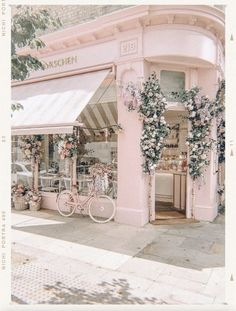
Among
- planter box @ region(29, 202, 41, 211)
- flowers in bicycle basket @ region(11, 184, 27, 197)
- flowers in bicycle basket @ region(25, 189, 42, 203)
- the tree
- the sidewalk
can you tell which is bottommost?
the sidewalk

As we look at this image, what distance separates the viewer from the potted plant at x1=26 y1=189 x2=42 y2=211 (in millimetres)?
8955

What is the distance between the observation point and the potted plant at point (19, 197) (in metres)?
9.02

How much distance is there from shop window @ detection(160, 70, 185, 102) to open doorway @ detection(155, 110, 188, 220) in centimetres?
121

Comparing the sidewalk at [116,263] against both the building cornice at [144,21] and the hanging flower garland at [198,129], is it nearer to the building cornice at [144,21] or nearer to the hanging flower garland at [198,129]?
the hanging flower garland at [198,129]

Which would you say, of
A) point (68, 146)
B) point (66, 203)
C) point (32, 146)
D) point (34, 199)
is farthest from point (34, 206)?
point (68, 146)

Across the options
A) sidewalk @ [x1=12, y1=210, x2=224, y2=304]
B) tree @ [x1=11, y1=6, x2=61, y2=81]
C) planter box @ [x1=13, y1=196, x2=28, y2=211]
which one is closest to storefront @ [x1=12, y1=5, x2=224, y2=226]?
planter box @ [x1=13, y1=196, x2=28, y2=211]

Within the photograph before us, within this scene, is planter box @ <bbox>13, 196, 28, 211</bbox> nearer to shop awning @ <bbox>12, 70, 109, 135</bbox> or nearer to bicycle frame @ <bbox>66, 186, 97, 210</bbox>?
bicycle frame @ <bbox>66, 186, 97, 210</bbox>

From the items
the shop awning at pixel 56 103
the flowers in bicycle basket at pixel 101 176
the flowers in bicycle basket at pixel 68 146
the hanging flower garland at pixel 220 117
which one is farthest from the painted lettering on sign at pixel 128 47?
the flowers in bicycle basket at pixel 101 176

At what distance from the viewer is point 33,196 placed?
9.00 meters

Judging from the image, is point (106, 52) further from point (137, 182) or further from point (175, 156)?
point (175, 156)

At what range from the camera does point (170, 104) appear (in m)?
7.66

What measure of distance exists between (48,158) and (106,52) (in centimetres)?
367
